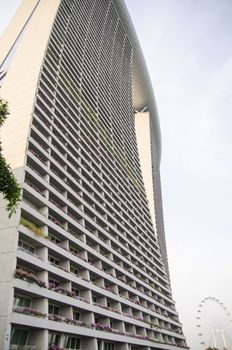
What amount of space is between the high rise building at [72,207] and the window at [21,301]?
9cm

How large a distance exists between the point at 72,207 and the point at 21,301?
13872mm

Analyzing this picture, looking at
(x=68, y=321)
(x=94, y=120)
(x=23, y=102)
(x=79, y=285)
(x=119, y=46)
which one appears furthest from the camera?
(x=119, y=46)

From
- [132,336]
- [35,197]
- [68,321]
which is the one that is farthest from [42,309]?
[132,336]

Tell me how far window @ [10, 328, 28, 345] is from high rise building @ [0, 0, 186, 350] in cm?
7

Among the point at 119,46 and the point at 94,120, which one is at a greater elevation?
the point at 119,46

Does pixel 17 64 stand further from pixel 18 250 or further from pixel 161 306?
pixel 161 306

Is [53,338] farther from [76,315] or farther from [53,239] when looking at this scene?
[53,239]

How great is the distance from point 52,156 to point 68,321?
19.9m

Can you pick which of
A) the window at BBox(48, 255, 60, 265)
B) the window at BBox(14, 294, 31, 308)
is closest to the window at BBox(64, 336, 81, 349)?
the window at BBox(14, 294, 31, 308)

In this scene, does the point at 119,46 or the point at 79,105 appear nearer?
the point at 79,105

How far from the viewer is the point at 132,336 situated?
135 feet

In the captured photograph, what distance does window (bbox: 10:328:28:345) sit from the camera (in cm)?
2473

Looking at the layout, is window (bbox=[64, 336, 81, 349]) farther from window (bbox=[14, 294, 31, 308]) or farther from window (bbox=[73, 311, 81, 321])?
window (bbox=[14, 294, 31, 308])

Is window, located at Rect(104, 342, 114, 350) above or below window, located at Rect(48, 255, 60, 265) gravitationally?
below
